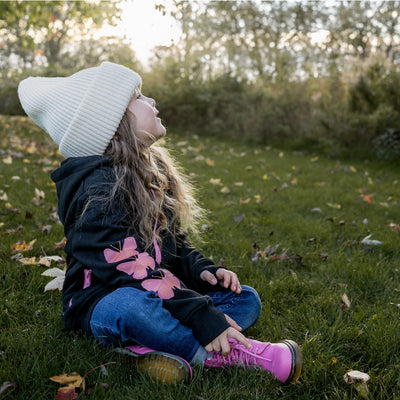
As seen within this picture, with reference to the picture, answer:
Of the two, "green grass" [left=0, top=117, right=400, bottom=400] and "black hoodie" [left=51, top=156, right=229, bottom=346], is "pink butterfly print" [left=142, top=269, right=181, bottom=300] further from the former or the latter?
"green grass" [left=0, top=117, right=400, bottom=400]

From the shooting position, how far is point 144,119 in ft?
6.35

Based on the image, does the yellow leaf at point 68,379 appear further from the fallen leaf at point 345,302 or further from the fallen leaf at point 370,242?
the fallen leaf at point 370,242

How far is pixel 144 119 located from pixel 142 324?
95 centimetres

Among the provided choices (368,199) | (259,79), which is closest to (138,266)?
(368,199)

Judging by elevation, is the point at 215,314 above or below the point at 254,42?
below

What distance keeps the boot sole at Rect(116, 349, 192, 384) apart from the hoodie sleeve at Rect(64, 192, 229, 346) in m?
0.12

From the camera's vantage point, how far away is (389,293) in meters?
2.45

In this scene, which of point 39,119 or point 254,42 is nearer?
point 39,119

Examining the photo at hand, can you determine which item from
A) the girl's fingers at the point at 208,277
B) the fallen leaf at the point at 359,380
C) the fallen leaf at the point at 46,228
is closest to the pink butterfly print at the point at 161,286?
the girl's fingers at the point at 208,277

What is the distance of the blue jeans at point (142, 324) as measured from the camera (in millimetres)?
1517

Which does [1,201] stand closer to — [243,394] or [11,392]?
[11,392]

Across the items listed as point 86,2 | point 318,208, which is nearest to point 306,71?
point 86,2

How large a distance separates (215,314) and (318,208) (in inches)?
124

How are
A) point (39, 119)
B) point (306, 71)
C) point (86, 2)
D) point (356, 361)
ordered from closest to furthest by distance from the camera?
point (356, 361), point (39, 119), point (86, 2), point (306, 71)
